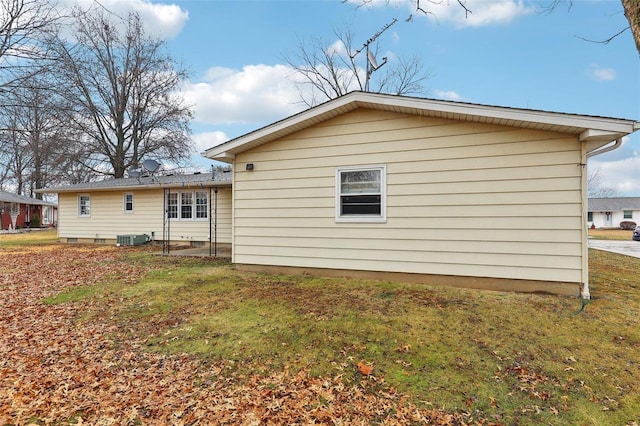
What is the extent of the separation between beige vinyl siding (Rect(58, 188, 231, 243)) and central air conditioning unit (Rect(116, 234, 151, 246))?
1.01 ft

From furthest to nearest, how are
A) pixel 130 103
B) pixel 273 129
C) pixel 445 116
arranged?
pixel 130 103, pixel 273 129, pixel 445 116

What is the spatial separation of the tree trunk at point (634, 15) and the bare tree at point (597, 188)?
6516 centimetres

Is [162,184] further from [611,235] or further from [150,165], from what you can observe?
[611,235]

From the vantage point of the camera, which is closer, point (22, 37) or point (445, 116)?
point (445, 116)

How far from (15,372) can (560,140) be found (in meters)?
8.08

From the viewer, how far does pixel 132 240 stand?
579 inches

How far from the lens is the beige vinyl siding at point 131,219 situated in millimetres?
13656

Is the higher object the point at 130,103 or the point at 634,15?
the point at 130,103

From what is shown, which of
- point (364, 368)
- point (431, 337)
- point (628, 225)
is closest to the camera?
point (364, 368)

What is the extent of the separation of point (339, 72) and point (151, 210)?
16037 millimetres

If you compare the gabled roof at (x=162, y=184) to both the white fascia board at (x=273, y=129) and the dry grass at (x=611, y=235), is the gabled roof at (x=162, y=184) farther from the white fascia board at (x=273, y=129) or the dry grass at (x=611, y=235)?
the dry grass at (x=611, y=235)

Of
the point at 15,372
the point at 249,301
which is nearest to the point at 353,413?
the point at 249,301

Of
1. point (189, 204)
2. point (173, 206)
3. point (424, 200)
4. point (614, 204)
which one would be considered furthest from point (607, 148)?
point (614, 204)

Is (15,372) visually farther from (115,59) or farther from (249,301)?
(115,59)
